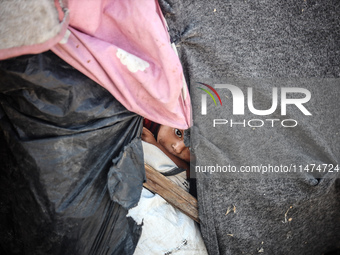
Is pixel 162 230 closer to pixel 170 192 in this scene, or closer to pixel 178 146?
pixel 170 192

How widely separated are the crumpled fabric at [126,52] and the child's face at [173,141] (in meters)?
0.49

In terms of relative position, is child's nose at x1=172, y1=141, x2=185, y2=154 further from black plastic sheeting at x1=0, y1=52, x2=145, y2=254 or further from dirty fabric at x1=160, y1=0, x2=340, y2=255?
black plastic sheeting at x1=0, y1=52, x2=145, y2=254

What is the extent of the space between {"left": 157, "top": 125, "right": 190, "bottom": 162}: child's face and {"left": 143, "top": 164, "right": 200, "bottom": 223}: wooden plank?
26 centimetres

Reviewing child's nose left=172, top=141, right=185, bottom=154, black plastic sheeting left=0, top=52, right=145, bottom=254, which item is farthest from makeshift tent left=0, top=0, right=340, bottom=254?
child's nose left=172, top=141, right=185, bottom=154

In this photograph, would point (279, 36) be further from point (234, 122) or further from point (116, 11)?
point (116, 11)

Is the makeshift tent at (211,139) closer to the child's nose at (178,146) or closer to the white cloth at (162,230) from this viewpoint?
the white cloth at (162,230)

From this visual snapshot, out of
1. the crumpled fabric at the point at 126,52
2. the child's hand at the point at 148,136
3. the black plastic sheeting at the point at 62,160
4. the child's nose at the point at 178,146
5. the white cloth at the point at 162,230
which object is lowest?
the white cloth at the point at 162,230

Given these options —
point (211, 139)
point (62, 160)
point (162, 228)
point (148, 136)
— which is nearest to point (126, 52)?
point (62, 160)

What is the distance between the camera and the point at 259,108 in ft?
4.16

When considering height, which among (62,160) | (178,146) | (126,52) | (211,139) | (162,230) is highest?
(126,52)

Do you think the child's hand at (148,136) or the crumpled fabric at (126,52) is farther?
the child's hand at (148,136)

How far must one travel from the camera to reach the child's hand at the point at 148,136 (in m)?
1.51

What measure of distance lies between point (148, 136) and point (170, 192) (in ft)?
1.14

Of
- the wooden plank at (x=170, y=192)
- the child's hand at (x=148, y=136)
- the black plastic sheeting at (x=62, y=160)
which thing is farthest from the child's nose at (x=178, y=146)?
the black plastic sheeting at (x=62, y=160)
